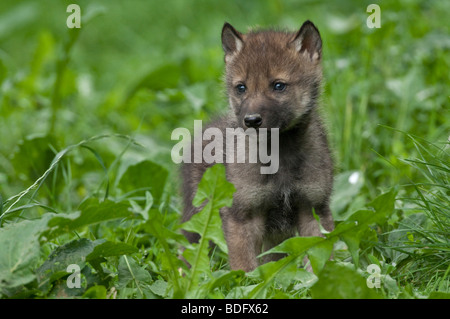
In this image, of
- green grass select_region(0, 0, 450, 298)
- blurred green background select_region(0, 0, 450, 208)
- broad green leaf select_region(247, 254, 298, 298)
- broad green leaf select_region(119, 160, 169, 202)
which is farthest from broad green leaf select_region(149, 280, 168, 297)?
broad green leaf select_region(119, 160, 169, 202)

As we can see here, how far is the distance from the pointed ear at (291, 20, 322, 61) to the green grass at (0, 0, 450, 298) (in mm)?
648

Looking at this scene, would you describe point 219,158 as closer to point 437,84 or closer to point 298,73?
point 298,73

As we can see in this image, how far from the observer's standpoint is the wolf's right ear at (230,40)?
4.60m

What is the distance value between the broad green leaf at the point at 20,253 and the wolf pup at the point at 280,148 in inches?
55.6

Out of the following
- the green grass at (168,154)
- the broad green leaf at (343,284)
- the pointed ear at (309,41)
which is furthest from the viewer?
the pointed ear at (309,41)

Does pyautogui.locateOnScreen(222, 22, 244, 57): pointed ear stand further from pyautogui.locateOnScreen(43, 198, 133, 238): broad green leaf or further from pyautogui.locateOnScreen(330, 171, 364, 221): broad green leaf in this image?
pyautogui.locateOnScreen(43, 198, 133, 238): broad green leaf

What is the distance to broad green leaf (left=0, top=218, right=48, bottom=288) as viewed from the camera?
10.5 feet

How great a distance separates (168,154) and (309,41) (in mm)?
1939

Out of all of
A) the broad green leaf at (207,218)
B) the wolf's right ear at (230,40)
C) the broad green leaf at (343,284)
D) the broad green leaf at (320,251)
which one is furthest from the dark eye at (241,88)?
the broad green leaf at (343,284)

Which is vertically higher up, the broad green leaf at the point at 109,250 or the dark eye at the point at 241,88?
the dark eye at the point at 241,88

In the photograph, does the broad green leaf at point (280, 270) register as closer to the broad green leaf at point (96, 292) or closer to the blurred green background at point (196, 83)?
the broad green leaf at point (96, 292)

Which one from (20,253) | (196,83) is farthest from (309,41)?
(196,83)

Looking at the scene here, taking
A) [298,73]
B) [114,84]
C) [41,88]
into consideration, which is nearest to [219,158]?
[298,73]

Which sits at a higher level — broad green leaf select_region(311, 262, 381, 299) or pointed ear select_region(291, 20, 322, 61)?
pointed ear select_region(291, 20, 322, 61)
